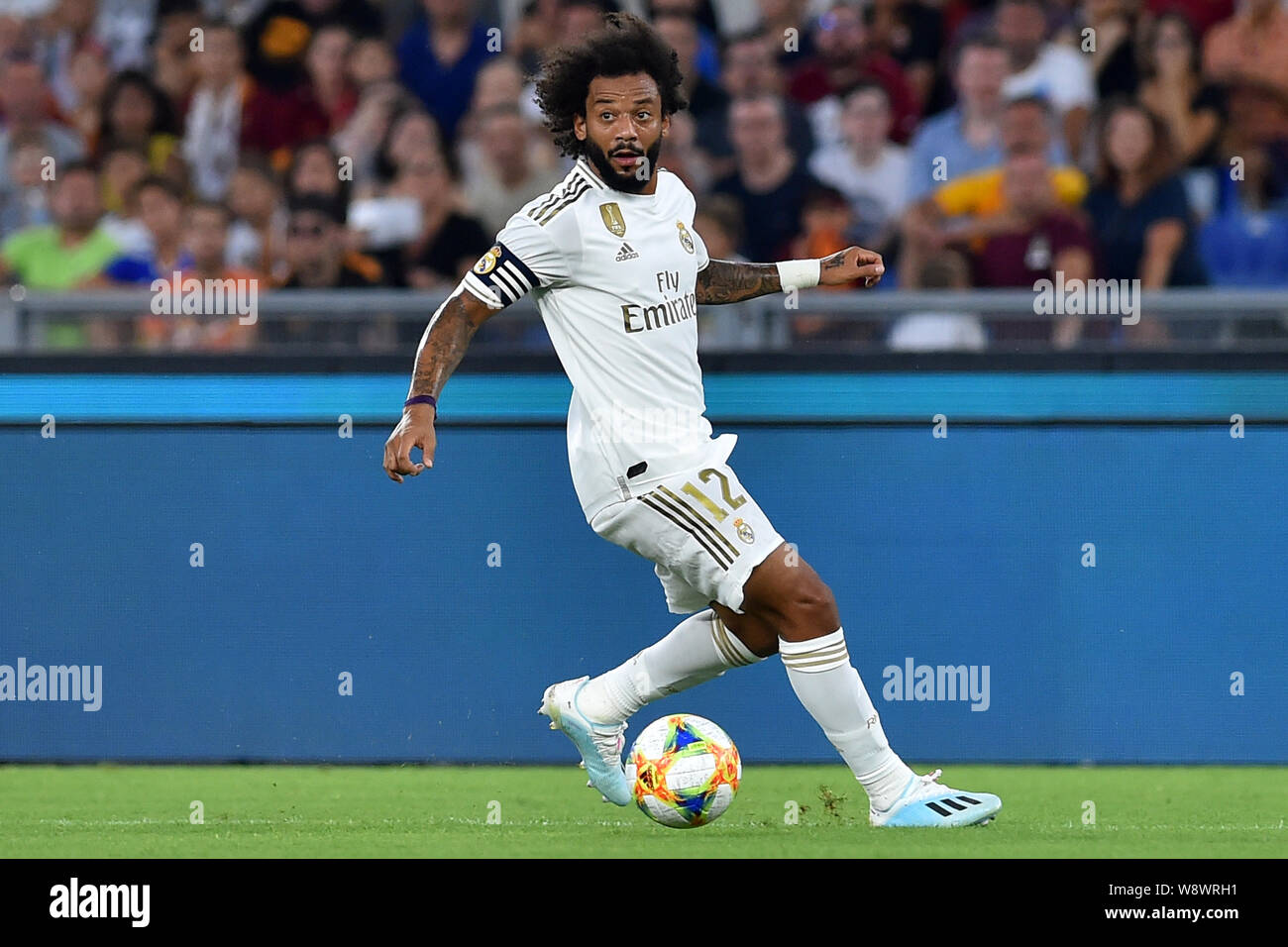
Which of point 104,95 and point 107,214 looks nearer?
point 107,214

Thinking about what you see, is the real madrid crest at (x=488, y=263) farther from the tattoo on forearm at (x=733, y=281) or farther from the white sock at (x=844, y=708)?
the white sock at (x=844, y=708)

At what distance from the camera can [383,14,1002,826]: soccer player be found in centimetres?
616

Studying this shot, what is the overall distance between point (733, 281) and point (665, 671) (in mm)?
1309

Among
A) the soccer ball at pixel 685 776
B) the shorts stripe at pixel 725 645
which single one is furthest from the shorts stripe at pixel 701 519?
the soccer ball at pixel 685 776

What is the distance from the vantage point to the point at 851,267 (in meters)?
6.72

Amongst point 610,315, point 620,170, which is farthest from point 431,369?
point 620,170

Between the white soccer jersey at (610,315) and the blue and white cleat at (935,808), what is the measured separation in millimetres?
1188

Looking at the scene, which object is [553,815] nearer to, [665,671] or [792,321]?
[665,671]

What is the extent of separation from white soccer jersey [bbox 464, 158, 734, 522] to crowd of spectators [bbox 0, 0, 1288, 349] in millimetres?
2113

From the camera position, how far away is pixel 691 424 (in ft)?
21.0

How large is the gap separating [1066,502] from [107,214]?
564 cm

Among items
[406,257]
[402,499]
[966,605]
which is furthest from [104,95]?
[966,605]

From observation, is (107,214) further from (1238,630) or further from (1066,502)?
(1238,630)

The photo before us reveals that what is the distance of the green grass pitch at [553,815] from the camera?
5.79m
